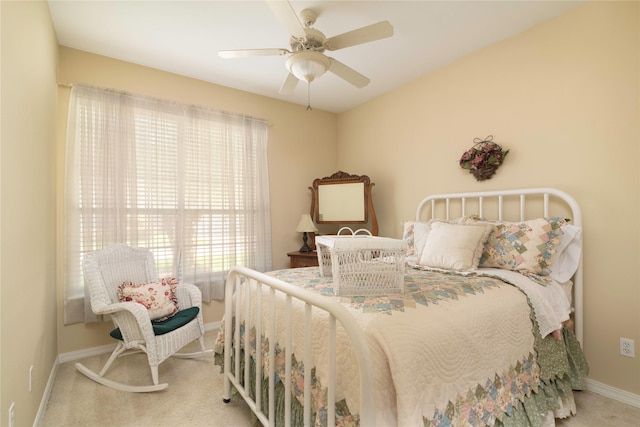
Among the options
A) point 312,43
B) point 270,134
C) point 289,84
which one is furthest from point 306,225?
point 312,43

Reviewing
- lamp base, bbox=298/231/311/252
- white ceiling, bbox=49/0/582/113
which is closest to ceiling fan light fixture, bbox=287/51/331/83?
white ceiling, bbox=49/0/582/113

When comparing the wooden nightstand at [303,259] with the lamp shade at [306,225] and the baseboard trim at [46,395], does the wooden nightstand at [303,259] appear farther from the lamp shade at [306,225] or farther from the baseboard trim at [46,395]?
the baseboard trim at [46,395]

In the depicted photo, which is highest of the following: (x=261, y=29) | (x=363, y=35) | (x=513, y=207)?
(x=261, y=29)

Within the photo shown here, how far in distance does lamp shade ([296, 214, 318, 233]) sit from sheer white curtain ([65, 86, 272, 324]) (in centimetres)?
39

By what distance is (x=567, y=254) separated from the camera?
2107 millimetres

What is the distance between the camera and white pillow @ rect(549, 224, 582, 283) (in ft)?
6.71

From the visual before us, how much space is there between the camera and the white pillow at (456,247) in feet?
7.06

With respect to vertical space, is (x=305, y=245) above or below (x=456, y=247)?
below

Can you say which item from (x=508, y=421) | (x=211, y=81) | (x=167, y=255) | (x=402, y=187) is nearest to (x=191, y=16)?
(x=211, y=81)

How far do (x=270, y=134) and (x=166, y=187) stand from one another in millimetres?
1320

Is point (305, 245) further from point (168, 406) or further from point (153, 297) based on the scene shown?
point (168, 406)

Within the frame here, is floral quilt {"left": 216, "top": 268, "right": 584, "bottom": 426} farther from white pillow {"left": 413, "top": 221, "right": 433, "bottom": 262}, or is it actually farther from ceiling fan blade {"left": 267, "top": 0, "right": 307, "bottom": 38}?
ceiling fan blade {"left": 267, "top": 0, "right": 307, "bottom": 38}

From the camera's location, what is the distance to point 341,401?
113 cm

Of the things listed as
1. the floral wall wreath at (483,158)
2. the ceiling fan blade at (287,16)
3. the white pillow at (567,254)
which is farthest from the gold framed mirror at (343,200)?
the ceiling fan blade at (287,16)
